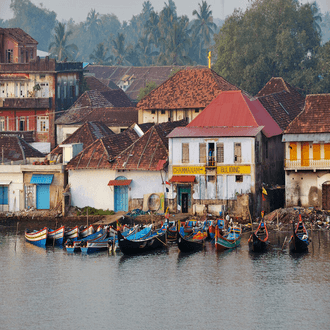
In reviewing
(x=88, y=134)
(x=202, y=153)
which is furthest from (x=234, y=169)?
(x=88, y=134)

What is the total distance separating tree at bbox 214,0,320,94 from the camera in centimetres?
10806

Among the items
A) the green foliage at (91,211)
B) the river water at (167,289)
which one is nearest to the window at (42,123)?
the green foliage at (91,211)

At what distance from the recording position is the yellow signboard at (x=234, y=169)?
64062mm

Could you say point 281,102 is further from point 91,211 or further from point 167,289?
point 167,289

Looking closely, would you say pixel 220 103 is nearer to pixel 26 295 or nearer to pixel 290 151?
pixel 290 151

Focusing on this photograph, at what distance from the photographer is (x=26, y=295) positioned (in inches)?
1929

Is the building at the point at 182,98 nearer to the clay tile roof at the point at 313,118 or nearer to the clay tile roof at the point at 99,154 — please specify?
the clay tile roof at the point at 99,154

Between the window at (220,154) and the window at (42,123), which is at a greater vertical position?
the window at (42,123)

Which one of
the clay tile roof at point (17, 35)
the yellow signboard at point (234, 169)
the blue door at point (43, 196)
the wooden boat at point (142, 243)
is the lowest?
the wooden boat at point (142, 243)

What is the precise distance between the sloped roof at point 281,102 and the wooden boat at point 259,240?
15454mm

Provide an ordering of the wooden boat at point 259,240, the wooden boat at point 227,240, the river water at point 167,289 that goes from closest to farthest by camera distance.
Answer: the river water at point 167,289, the wooden boat at point 259,240, the wooden boat at point 227,240

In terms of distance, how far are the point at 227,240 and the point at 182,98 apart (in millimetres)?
27556

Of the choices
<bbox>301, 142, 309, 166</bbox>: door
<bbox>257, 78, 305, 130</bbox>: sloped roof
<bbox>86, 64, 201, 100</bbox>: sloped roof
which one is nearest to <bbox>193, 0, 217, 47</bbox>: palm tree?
<bbox>86, 64, 201, 100</bbox>: sloped roof

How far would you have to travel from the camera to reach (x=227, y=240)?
190ft
